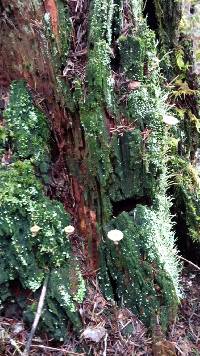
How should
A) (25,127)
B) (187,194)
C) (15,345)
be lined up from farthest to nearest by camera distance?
1. (187,194)
2. (25,127)
3. (15,345)

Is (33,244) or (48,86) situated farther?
(48,86)

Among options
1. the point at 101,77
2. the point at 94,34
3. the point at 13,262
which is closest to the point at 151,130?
the point at 101,77

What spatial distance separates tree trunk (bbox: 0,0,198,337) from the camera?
3002mm

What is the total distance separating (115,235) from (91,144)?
0.78m

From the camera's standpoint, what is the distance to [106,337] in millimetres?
2859

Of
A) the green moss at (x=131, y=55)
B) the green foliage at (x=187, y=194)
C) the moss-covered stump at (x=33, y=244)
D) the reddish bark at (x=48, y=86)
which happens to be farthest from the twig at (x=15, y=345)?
the green moss at (x=131, y=55)

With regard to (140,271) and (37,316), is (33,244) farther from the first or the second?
(140,271)

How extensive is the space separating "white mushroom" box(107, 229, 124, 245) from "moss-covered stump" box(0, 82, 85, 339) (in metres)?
0.36

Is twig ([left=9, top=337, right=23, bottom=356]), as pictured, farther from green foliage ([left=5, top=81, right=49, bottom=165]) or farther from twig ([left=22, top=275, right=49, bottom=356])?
green foliage ([left=5, top=81, right=49, bottom=165])

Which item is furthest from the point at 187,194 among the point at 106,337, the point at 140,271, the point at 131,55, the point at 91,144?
the point at 106,337

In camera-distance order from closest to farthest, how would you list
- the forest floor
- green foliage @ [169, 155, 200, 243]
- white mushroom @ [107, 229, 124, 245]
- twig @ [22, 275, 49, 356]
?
twig @ [22, 275, 49, 356] < the forest floor < white mushroom @ [107, 229, 124, 245] < green foliage @ [169, 155, 200, 243]

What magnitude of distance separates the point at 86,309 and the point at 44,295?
401mm

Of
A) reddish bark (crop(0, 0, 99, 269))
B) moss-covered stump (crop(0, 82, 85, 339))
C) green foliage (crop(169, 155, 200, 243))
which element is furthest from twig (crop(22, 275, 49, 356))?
green foliage (crop(169, 155, 200, 243))

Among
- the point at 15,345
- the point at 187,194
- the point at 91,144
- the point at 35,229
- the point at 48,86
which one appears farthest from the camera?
the point at 187,194
